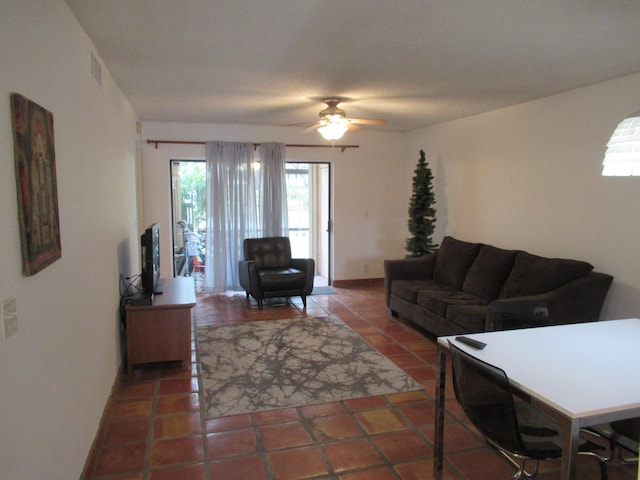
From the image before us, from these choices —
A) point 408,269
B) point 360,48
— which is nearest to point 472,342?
point 360,48

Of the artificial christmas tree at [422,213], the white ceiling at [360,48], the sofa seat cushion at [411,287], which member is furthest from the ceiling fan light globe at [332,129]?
the sofa seat cushion at [411,287]

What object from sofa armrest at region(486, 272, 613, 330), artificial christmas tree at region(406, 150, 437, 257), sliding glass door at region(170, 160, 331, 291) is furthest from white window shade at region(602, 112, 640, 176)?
sliding glass door at region(170, 160, 331, 291)

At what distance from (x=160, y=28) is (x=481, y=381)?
8.36 feet

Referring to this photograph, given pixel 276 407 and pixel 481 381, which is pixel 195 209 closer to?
pixel 276 407

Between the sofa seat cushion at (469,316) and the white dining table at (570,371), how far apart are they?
1.22m

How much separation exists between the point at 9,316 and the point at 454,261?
4.40 m

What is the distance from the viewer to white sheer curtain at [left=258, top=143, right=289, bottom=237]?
632cm

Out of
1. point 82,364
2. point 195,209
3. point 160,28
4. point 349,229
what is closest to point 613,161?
point 160,28

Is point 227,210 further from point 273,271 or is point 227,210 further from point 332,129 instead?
point 332,129

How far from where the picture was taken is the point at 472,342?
212 cm

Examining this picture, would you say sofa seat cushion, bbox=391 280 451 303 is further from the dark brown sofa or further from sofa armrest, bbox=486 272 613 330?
sofa armrest, bbox=486 272 613 330

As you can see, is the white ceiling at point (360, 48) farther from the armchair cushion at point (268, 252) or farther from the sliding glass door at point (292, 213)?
the sliding glass door at point (292, 213)

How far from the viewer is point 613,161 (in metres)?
1.66

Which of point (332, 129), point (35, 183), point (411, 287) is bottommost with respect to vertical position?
point (411, 287)
